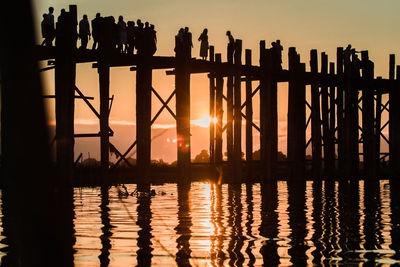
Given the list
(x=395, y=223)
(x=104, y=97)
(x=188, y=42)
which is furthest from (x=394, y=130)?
(x=395, y=223)

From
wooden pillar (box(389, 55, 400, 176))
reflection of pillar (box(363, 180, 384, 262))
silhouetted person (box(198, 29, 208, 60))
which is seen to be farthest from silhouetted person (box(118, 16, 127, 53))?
wooden pillar (box(389, 55, 400, 176))

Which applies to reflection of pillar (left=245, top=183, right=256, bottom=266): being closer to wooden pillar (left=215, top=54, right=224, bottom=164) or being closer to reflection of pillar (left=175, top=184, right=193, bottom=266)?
reflection of pillar (left=175, top=184, right=193, bottom=266)

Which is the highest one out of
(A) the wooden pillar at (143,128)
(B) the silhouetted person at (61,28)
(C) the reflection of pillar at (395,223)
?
(B) the silhouetted person at (61,28)

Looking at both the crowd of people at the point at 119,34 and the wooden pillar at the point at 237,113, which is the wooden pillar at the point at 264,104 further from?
the crowd of people at the point at 119,34

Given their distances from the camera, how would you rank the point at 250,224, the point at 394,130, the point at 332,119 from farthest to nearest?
the point at 394,130 → the point at 332,119 → the point at 250,224

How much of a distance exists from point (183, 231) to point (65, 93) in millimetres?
8618

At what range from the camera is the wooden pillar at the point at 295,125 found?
24734mm

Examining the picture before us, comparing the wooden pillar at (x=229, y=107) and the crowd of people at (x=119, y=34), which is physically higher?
the crowd of people at (x=119, y=34)

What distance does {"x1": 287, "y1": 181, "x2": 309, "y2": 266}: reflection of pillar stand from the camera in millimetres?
8109

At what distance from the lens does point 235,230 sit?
34.1 feet

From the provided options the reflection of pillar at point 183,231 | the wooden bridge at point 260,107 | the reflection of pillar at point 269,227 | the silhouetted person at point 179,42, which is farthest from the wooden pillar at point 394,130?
the reflection of pillar at point 183,231

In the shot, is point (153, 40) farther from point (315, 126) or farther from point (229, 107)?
point (315, 126)

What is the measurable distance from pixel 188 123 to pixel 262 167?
157 inches

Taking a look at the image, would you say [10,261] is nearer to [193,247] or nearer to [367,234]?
[193,247]
